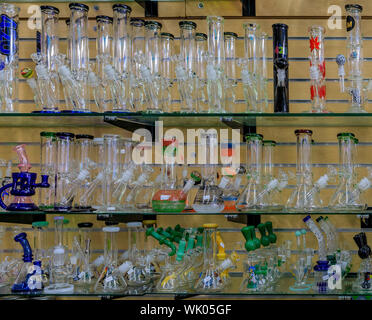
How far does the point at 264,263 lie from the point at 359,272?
0.48m

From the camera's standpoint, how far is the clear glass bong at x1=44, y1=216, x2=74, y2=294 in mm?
2189

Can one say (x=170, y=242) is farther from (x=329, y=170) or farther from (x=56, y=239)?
(x=329, y=170)

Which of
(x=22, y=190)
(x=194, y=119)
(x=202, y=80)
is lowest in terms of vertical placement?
(x=22, y=190)

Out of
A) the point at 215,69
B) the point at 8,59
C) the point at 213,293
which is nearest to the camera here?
the point at 213,293

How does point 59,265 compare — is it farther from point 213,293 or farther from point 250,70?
point 250,70

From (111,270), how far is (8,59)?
3.99ft

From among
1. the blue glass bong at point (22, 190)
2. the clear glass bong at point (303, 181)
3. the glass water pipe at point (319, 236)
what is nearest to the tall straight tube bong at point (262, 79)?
the clear glass bong at point (303, 181)

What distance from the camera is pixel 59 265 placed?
2.26m

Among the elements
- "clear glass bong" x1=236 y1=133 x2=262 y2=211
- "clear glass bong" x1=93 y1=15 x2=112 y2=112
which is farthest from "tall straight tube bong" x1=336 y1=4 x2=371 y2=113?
"clear glass bong" x1=93 y1=15 x2=112 y2=112

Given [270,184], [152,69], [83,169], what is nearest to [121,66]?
[152,69]

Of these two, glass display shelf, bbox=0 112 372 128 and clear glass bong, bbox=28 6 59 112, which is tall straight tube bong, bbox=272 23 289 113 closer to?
glass display shelf, bbox=0 112 372 128

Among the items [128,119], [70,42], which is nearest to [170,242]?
[128,119]

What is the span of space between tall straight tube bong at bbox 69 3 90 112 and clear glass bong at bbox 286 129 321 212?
111 cm

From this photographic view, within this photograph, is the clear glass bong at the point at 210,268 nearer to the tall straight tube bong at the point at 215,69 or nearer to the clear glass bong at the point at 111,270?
the clear glass bong at the point at 111,270
